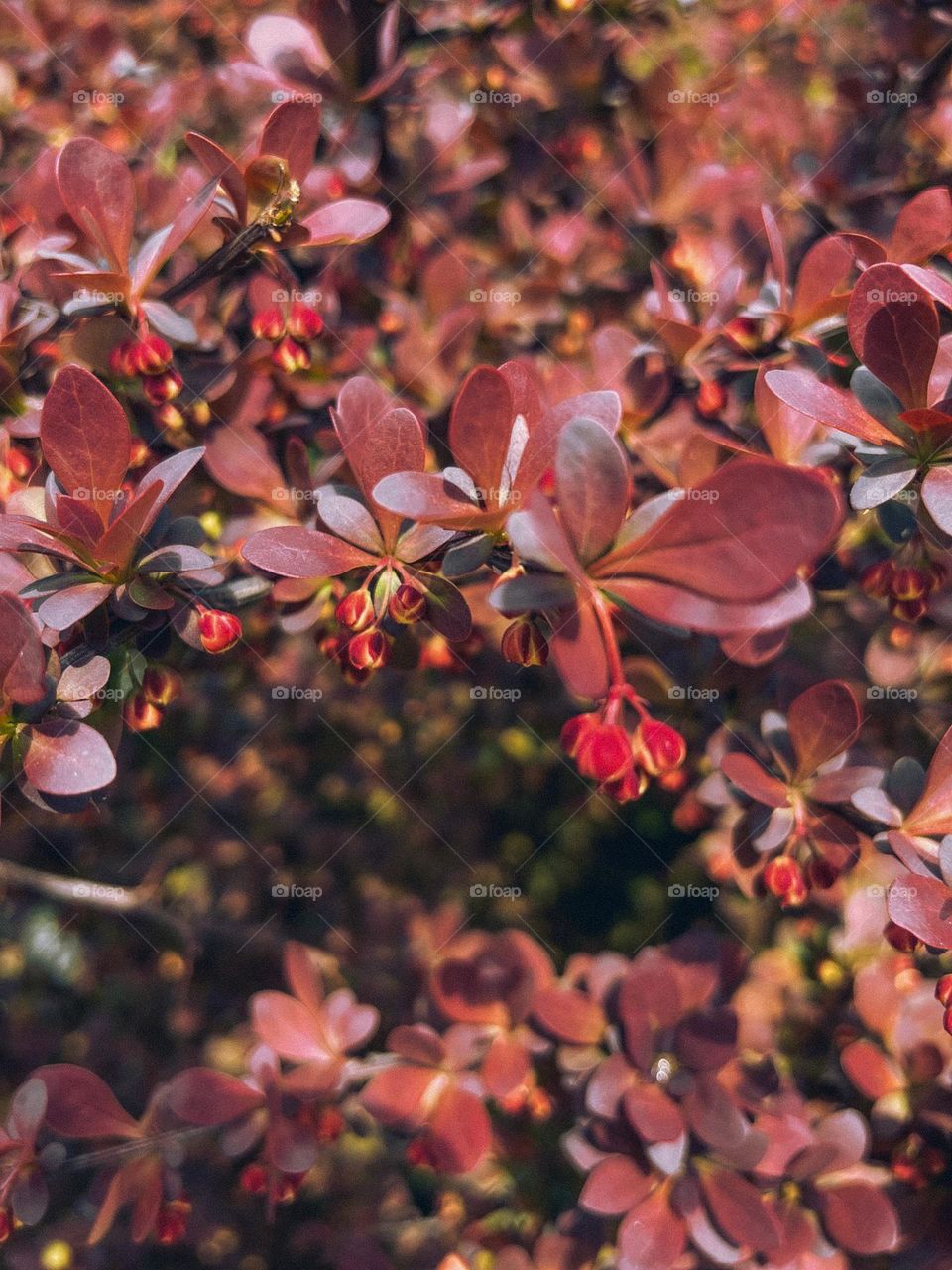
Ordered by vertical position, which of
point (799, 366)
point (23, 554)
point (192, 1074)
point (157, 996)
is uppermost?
point (799, 366)

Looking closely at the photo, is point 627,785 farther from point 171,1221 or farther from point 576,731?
point 171,1221

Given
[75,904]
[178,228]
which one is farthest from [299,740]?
[178,228]

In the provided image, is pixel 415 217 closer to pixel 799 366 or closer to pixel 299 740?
pixel 799 366

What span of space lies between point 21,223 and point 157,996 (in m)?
1.32

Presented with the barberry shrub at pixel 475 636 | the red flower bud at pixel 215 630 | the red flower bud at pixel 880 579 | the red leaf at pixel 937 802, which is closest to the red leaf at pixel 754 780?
the barberry shrub at pixel 475 636

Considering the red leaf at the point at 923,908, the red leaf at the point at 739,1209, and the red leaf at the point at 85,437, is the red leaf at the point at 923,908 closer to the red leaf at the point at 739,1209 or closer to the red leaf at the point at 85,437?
the red leaf at the point at 739,1209

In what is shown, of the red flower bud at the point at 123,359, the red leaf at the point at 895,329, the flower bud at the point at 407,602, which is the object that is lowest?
the flower bud at the point at 407,602

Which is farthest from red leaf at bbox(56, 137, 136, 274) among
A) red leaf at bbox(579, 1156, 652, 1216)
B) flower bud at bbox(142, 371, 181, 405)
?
red leaf at bbox(579, 1156, 652, 1216)

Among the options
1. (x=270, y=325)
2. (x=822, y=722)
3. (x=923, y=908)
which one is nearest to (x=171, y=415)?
(x=270, y=325)

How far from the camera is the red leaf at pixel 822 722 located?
0.98 m

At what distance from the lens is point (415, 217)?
1490 mm

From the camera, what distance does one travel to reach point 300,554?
82cm

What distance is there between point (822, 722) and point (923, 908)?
0.25 metres

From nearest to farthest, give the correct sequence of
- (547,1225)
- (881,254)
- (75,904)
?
1. (881,254)
2. (547,1225)
3. (75,904)
